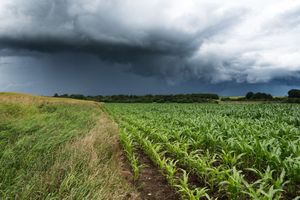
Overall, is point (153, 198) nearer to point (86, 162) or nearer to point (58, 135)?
point (86, 162)

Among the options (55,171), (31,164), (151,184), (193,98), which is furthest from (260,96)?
(55,171)

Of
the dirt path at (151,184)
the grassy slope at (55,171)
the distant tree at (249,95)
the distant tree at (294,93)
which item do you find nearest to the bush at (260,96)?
the distant tree at (249,95)

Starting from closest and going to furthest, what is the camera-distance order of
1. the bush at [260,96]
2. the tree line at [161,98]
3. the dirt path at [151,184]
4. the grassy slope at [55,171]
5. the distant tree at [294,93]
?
the grassy slope at [55,171] < the dirt path at [151,184] < the distant tree at [294,93] < the bush at [260,96] < the tree line at [161,98]

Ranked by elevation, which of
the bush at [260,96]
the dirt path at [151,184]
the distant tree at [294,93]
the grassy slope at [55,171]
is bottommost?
the dirt path at [151,184]

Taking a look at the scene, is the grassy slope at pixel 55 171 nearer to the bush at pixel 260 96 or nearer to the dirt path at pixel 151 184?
the dirt path at pixel 151 184

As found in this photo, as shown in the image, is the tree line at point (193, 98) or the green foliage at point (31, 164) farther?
the tree line at point (193, 98)

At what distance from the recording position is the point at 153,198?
493 cm

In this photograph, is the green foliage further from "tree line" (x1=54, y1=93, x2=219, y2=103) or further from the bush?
the bush

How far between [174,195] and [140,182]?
1003 millimetres

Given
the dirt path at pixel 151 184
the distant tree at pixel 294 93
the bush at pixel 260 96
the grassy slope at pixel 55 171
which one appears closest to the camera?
the grassy slope at pixel 55 171

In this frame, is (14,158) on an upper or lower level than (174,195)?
upper

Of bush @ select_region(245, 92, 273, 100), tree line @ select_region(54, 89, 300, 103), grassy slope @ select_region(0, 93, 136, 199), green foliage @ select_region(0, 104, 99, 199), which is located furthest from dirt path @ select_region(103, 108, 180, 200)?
bush @ select_region(245, 92, 273, 100)

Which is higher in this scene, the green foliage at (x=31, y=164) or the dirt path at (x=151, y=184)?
the green foliage at (x=31, y=164)

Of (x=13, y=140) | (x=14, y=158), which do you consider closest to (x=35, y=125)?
(x=13, y=140)
